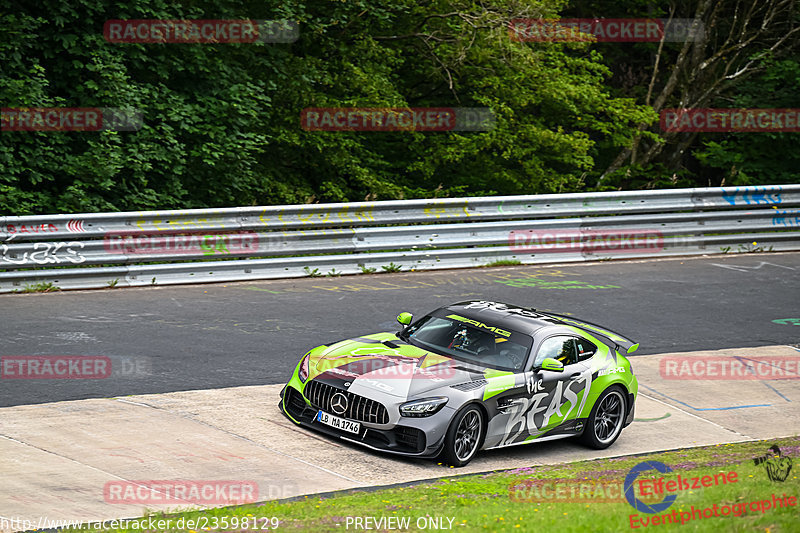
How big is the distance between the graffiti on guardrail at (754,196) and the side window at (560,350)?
10.1 meters

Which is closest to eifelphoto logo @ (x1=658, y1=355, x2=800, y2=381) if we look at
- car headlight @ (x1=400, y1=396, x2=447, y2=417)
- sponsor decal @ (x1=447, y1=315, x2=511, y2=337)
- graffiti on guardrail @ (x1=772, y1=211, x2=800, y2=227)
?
sponsor decal @ (x1=447, y1=315, x2=511, y2=337)

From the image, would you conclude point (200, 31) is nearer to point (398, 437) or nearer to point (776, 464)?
point (398, 437)

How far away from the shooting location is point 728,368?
12938mm

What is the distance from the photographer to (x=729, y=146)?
24312 millimetres

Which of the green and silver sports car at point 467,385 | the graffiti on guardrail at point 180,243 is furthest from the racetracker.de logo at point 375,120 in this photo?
the green and silver sports car at point 467,385

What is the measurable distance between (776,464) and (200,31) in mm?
12838

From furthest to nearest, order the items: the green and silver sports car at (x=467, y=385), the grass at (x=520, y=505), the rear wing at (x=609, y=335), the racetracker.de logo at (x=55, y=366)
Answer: the rear wing at (x=609, y=335)
the racetracker.de logo at (x=55, y=366)
the green and silver sports car at (x=467, y=385)
the grass at (x=520, y=505)

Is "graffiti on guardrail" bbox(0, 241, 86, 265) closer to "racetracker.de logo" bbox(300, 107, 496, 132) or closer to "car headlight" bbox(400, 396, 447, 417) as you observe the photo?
"racetracker.de logo" bbox(300, 107, 496, 132)

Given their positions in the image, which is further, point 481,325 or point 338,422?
point 481,325

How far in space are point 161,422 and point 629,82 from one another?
890 inches

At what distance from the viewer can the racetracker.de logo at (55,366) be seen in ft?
35.5

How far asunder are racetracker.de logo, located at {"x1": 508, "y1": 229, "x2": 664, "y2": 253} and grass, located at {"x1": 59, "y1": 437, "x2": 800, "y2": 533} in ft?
29.3

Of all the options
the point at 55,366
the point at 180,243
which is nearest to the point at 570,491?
the point at 55,366

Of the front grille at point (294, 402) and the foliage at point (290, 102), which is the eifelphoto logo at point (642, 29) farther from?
the front grille at point (294, 402)
